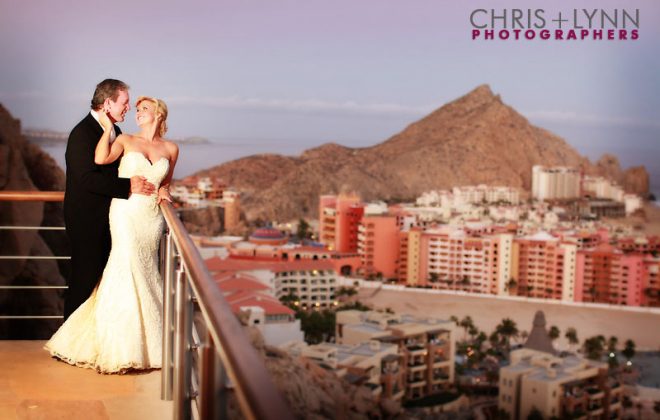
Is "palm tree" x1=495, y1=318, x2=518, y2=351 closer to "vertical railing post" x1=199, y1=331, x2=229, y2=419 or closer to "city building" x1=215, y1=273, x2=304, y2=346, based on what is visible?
"city building" x1=215, y1=273, x2=304, y2=346

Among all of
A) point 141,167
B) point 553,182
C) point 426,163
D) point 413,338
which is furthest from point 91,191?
point 553,182

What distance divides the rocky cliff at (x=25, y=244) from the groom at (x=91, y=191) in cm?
711

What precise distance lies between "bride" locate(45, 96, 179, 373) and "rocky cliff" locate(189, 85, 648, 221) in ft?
52.8

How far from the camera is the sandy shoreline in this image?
20906mm

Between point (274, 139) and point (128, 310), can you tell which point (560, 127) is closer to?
point (274, 139)

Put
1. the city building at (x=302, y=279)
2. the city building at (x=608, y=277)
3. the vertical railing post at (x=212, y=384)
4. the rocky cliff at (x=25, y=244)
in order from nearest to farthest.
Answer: the vertical railing post at (x=212, y=384)
the rocky cliff at (x=25, y=244)
the city building at (x=302, y=279)
the city building at (x=608, y=277)

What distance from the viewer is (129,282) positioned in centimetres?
242

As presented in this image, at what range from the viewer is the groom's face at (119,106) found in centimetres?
238

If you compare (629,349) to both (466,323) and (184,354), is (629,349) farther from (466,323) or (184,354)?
(184,354)

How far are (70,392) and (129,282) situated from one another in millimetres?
321

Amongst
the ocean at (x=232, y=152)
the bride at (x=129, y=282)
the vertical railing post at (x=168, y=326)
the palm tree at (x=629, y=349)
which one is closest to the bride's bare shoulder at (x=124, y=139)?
the bride at (x=129, y=282)

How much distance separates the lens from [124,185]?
7.91 feet

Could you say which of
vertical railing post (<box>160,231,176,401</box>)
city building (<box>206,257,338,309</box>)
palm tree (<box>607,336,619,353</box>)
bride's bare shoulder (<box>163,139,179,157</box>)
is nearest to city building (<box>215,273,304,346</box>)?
city building (<box>206,257,338,309</box>)

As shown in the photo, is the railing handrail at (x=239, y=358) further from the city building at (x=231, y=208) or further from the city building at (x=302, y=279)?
the city building at (x=302, y=279)
